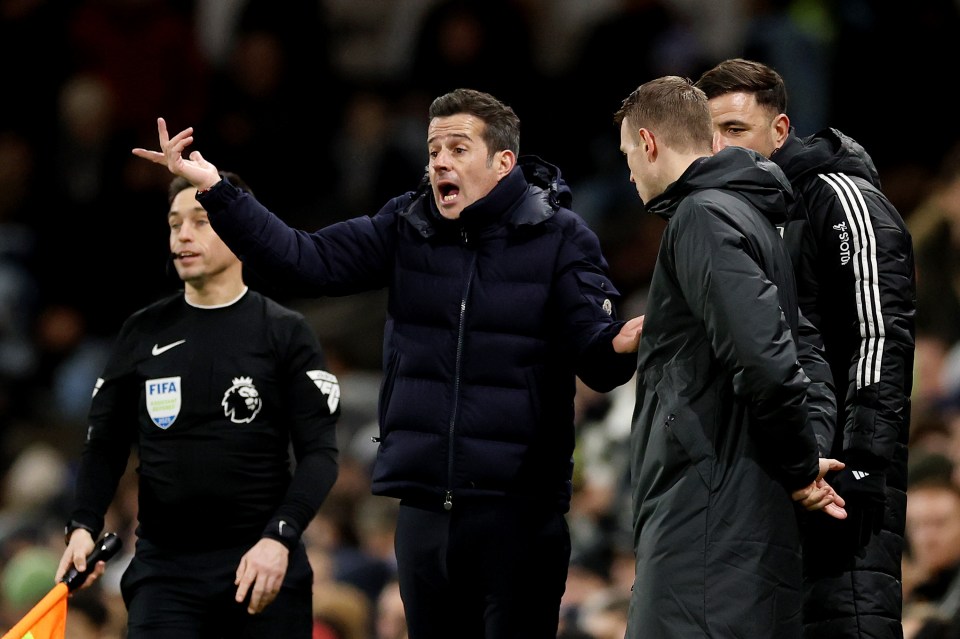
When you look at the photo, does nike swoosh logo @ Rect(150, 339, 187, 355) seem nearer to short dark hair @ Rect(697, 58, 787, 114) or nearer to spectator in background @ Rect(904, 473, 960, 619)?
short dark hair @ Rect(697, 58, 787, 114)

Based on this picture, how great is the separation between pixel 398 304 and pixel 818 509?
124 cm

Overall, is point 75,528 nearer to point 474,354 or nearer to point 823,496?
point 474,354

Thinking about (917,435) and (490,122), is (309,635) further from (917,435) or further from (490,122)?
(917,435)

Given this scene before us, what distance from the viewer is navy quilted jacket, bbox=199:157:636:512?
4.16 meters

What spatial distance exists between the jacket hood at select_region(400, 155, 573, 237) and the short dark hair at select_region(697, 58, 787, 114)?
19.6 inches

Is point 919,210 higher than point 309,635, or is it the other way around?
point 919,210

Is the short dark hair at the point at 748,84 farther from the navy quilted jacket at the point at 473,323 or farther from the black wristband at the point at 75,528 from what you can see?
the black wristband at the point at 75,528

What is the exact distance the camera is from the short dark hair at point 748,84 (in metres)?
4.24

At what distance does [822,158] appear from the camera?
4.25 metres

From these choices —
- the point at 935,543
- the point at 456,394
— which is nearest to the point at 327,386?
the point at 456,394

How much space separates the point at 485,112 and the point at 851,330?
1.11 metres

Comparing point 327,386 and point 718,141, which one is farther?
point 327,386

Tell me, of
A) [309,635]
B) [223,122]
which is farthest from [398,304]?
[223,122]

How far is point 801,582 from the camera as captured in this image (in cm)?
367
